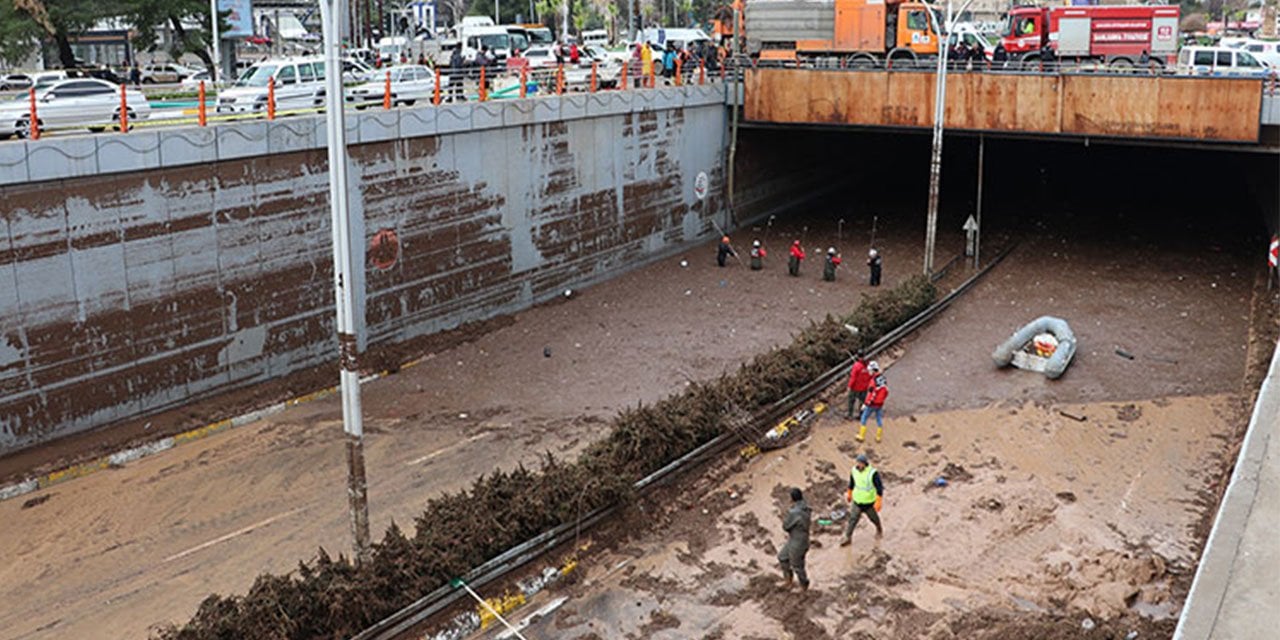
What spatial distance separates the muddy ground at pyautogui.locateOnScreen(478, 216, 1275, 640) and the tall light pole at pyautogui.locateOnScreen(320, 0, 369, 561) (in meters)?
2.76

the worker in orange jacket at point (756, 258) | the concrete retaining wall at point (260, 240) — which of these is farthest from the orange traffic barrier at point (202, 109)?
the worker in orange jacket at point (756, 258)

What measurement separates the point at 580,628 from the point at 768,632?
230 cm

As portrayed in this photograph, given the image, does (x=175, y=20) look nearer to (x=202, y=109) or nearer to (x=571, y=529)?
(x=202, y=109)

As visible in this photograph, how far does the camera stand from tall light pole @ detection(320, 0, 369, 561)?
37.9 feet

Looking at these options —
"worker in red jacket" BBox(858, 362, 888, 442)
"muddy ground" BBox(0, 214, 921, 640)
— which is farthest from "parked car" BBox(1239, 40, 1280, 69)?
"worker in red jacket" BBox(858, 362, 888, 442)

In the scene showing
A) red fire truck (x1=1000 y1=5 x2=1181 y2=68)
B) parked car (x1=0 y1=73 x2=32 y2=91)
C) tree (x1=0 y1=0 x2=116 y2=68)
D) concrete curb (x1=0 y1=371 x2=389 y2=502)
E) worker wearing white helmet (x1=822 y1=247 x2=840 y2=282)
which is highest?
tree (x1=0 y1=0 x2=116 y2=68)

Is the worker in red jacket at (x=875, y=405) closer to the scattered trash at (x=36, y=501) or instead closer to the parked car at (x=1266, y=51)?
the scattered trash at (x=36, y=501)

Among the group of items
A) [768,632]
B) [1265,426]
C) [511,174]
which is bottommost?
[768,632]

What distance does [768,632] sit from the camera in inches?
547

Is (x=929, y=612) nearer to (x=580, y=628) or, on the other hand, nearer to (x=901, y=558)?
(x=901, y=558)

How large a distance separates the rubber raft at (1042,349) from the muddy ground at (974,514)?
338 millimetres

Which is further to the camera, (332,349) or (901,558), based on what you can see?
(332,349)

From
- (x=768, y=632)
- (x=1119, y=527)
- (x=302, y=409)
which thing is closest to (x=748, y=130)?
(x=302, y=409)

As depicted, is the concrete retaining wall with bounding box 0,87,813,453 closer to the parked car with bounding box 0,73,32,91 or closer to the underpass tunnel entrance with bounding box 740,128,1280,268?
the underpass tunnel entrance with bounding box 740,128,1280,268
